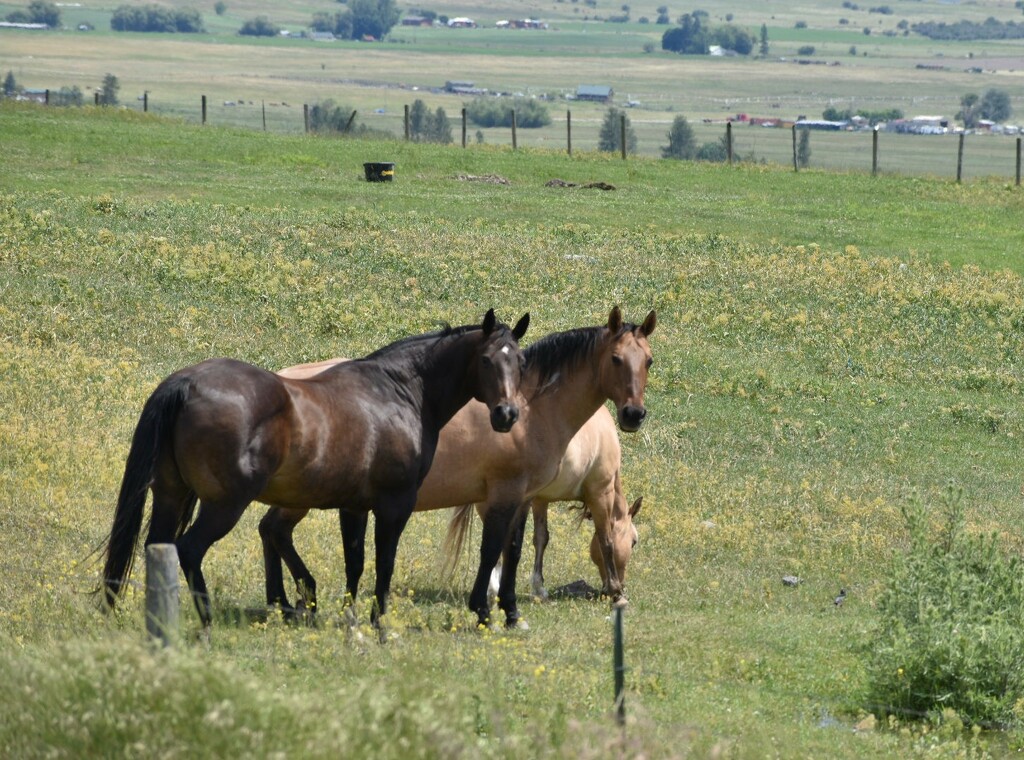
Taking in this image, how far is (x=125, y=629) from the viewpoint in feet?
30.5

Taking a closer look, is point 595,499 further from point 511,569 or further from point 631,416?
point 631,416

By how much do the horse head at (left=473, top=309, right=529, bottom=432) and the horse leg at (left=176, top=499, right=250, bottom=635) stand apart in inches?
87.5

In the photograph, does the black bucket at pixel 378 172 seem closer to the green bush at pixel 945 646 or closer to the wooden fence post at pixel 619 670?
the green bush at pixel 945 646

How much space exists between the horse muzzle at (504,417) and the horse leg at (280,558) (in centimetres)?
169

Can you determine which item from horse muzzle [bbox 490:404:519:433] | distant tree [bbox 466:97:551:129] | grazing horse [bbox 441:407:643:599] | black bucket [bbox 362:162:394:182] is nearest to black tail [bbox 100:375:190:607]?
horse muzzle [bbox 490:404:519:433]

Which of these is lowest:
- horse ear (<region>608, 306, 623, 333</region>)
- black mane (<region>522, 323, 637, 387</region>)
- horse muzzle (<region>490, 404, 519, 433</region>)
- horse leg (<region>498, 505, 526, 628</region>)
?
horse leg (<region>498, 505, 526, 628</region>)

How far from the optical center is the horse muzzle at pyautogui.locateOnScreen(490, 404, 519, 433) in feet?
36.7

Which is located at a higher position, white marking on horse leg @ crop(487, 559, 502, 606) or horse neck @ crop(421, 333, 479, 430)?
horse neck @ crop(421, 333, 479, 430)

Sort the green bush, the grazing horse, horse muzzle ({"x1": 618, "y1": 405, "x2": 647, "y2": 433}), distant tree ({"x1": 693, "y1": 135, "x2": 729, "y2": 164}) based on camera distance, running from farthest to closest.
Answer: distant tree ({"x1": 693, "y1": 135, "x2": 729, "y2": 164}) < the grazing horse < horse muzzle ({"x1": 618, "y1": 405, "x2": 647, "y2": 433}) < the green bush

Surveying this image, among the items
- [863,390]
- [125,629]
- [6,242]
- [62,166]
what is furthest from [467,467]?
[62,166]

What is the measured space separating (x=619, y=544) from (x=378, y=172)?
88.1ft

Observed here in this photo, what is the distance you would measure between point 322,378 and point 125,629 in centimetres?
255

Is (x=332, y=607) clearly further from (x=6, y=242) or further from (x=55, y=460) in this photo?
(x=6, y=242)

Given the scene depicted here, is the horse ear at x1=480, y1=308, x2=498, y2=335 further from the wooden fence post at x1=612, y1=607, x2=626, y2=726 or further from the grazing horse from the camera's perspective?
the wooden fence post at x1=612, y1=607, x2=626, y2=726
